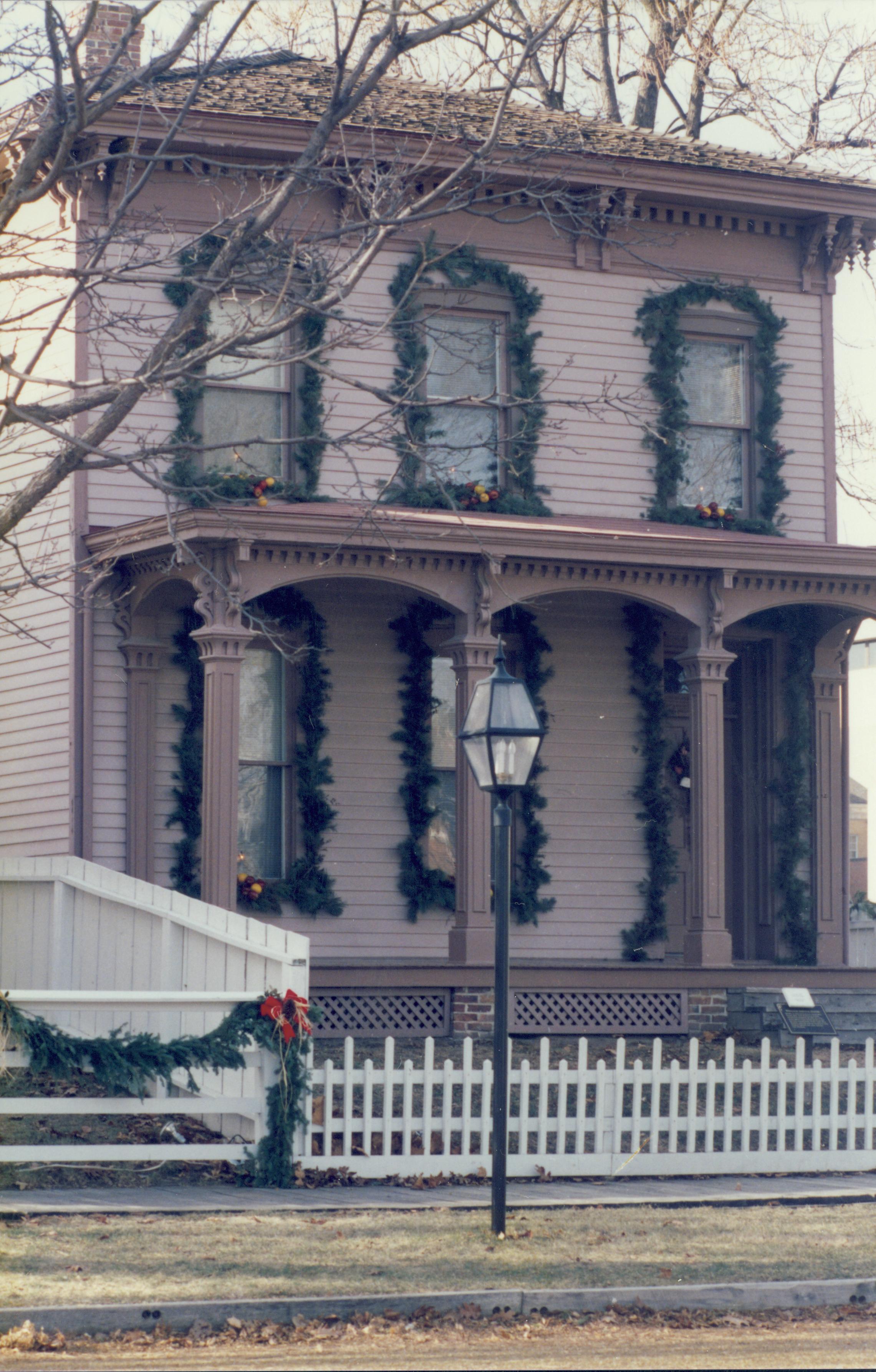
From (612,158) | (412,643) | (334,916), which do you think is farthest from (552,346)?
(334,916)

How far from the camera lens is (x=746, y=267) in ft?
58.2

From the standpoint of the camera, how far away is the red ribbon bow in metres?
10.2

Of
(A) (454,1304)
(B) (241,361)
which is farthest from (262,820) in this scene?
(A) (454,1304)

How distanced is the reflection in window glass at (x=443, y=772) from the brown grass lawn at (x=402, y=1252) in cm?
726

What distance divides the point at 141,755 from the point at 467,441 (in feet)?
14.2

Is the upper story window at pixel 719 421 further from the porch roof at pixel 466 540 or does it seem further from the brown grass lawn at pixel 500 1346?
the brown grass lawn at pixel 500 1346

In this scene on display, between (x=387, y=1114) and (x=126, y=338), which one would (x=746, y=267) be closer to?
(x=126, y=338)

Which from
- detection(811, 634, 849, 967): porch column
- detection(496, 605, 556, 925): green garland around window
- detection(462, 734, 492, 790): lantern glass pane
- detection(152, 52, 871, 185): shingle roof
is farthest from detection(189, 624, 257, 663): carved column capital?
detection(811, 634, 849, 967): porch column

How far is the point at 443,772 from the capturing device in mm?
16766

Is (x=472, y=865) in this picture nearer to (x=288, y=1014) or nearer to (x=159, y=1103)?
(x=288, y=1014)

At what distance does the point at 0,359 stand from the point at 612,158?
851 centimetres

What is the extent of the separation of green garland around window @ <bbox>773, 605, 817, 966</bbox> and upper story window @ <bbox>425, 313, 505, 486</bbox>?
10.8ft

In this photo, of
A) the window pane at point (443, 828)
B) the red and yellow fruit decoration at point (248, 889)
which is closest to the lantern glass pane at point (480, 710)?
the red and yellow fruit decoration at point (248, 889)

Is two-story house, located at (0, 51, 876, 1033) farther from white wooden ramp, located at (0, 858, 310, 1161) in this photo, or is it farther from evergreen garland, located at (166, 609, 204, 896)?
white wooden ramp, located at (0, 858, 310, 1161)
